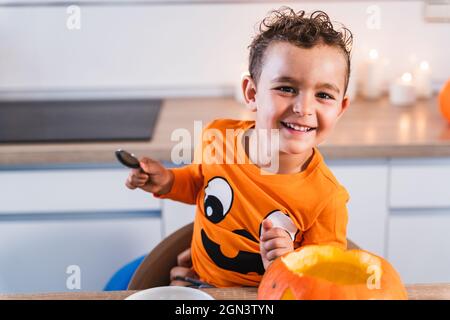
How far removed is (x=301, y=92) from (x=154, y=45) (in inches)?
31.6

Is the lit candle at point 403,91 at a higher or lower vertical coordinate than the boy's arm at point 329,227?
higher

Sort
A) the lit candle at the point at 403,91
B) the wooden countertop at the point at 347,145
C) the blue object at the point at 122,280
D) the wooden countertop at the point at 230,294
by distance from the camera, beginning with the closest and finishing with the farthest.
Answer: the wooden countertop at the point at 230,294
the blue object at the point at 122,280
the wooden countertop at the point at 347,145
the lit candle at the point at 403,91

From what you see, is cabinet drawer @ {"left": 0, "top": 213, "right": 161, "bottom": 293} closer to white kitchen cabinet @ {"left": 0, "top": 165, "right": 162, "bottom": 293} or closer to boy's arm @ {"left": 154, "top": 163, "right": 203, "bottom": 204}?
white kitchen cabinet @ {"left": 0, "top": 165, "right": 162, "bottom": 293}

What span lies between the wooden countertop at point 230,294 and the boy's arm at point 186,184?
231mm

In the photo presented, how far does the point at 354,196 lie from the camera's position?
104 centimetres

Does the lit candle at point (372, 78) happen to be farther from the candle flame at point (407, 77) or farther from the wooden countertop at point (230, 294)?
the wooden countertop at point (230, 294)

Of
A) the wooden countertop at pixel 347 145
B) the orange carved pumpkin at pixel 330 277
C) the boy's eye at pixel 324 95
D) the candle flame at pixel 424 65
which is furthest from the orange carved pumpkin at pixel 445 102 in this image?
the orange carved pumpkin at pixel 330 277

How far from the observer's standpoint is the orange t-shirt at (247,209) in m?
0.61

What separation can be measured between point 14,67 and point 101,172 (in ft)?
1.31

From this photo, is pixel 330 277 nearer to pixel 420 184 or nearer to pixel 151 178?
pixel 151 178
